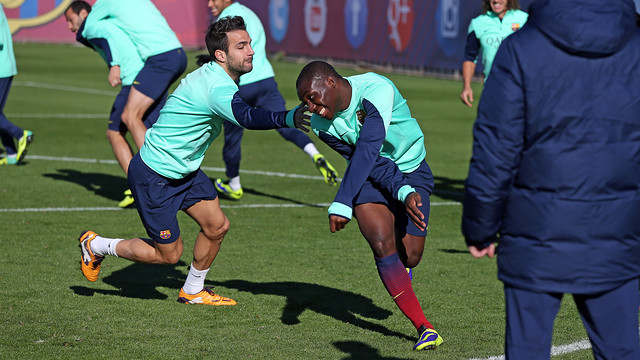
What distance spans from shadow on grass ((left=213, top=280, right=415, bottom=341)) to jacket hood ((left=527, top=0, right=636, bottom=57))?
280cm

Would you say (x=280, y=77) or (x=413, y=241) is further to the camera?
(x=280, y=77)

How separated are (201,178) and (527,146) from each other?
10.8 ft

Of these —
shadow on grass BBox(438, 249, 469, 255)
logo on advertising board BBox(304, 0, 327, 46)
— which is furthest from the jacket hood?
logo on advertising board BBox(304, 0, 327, 46)

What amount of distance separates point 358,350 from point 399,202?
95 centimetres

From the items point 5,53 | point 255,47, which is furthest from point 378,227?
point 5,53

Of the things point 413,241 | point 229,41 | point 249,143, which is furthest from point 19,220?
point 249,143

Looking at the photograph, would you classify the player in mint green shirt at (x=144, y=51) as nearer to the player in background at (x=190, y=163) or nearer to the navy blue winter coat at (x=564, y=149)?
the player in background at (x=190, y=163)

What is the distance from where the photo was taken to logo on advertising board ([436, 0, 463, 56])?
26438 mm

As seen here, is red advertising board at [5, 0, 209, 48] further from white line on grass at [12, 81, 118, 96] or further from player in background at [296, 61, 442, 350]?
player in background at [296, 61, 442, 350]

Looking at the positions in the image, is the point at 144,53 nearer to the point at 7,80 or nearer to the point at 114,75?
the point at 114,75

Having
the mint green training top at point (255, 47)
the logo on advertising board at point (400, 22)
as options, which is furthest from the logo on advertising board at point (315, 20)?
the mint green training top at point (255, 47)

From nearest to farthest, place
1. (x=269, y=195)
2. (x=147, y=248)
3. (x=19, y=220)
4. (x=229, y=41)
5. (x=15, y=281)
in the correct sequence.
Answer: (x=229, y=41)
(x=147, y=248)
(x=15, y=281)
(x=19, y=220)
(x=269, y=195)

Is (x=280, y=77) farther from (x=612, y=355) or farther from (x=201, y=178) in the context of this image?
(x=612, y=355)

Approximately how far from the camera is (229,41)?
5.69 meters
